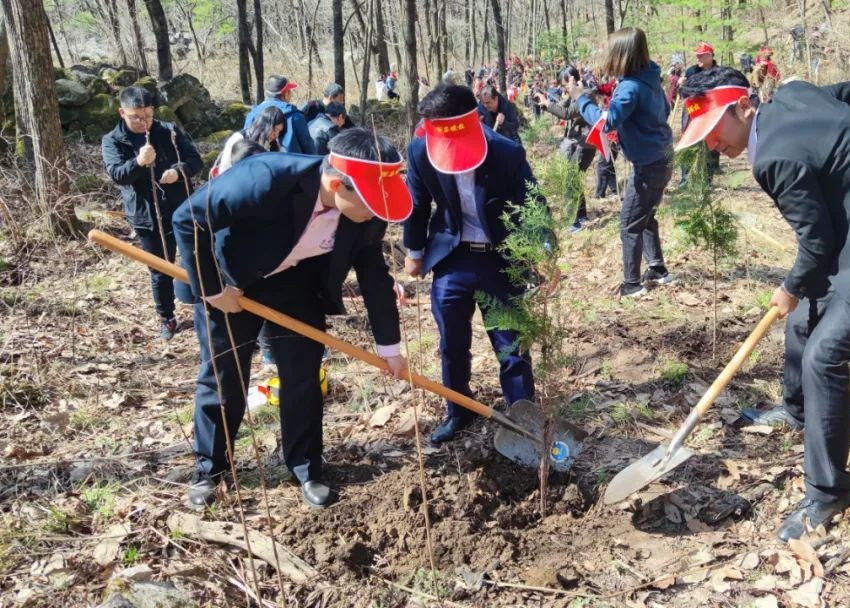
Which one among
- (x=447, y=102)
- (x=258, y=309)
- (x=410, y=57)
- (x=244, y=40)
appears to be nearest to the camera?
(x=258, y=309)

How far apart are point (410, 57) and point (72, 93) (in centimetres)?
862

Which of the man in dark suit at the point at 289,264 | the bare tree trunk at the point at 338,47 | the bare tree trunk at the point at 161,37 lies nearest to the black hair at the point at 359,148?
the man in dark suit at the point at 289,264

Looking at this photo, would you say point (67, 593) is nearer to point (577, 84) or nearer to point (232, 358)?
point (232, 358)

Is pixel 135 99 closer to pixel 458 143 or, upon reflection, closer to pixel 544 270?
pixel 458 143

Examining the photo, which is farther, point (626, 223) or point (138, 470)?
point (626, 223)

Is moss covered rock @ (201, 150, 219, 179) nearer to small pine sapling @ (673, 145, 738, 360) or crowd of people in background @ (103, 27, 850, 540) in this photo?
crowd of people in background @ (103, 27, 850, 540)

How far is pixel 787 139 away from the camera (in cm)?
271

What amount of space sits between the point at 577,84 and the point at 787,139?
364 centimetres

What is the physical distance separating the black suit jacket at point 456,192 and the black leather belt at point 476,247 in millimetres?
40

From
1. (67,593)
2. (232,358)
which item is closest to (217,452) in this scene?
(232,358)

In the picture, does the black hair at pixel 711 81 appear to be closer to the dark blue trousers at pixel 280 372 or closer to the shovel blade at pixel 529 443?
the shovel blade at pixel 529 443

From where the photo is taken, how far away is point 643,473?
122 inches

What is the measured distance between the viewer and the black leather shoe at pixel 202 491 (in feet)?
11.1

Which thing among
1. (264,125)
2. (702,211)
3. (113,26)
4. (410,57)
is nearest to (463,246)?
(702,211)
